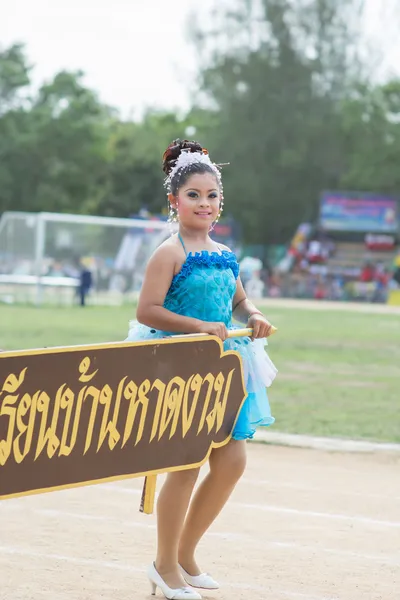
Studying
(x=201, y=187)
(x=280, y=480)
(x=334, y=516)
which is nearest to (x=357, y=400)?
(x=280, y=480)

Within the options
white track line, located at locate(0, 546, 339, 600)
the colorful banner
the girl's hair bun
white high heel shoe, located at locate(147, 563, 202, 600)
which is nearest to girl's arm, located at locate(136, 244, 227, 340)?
the girl's hair bun

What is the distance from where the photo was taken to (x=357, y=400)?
14.5 metres

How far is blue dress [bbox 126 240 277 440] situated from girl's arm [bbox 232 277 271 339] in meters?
0.10

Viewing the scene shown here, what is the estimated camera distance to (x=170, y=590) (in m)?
5.27

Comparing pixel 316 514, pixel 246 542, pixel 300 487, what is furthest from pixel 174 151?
pixel 300 487

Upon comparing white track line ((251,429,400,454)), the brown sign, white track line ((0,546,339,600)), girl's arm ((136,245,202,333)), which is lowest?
white track line ((251,429,400,454))

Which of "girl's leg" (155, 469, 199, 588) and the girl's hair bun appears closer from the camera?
"girl's leg" (155, 469, 199, 588)

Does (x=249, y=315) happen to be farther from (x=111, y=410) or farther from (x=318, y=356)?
(x=318, y=356)

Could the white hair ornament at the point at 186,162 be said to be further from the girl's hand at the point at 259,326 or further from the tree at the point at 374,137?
Result: the tree at the point at 374,137

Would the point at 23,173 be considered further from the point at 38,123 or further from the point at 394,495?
the point at 394,495

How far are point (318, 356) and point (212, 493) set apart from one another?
53.2 ft

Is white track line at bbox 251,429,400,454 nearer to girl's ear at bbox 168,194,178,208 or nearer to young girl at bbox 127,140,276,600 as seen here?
young girl at bbox 127,140,276,600

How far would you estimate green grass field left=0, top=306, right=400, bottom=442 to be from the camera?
12.4m

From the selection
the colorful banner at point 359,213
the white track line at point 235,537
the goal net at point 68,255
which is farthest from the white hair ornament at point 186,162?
the colorful banner at point 359,213
